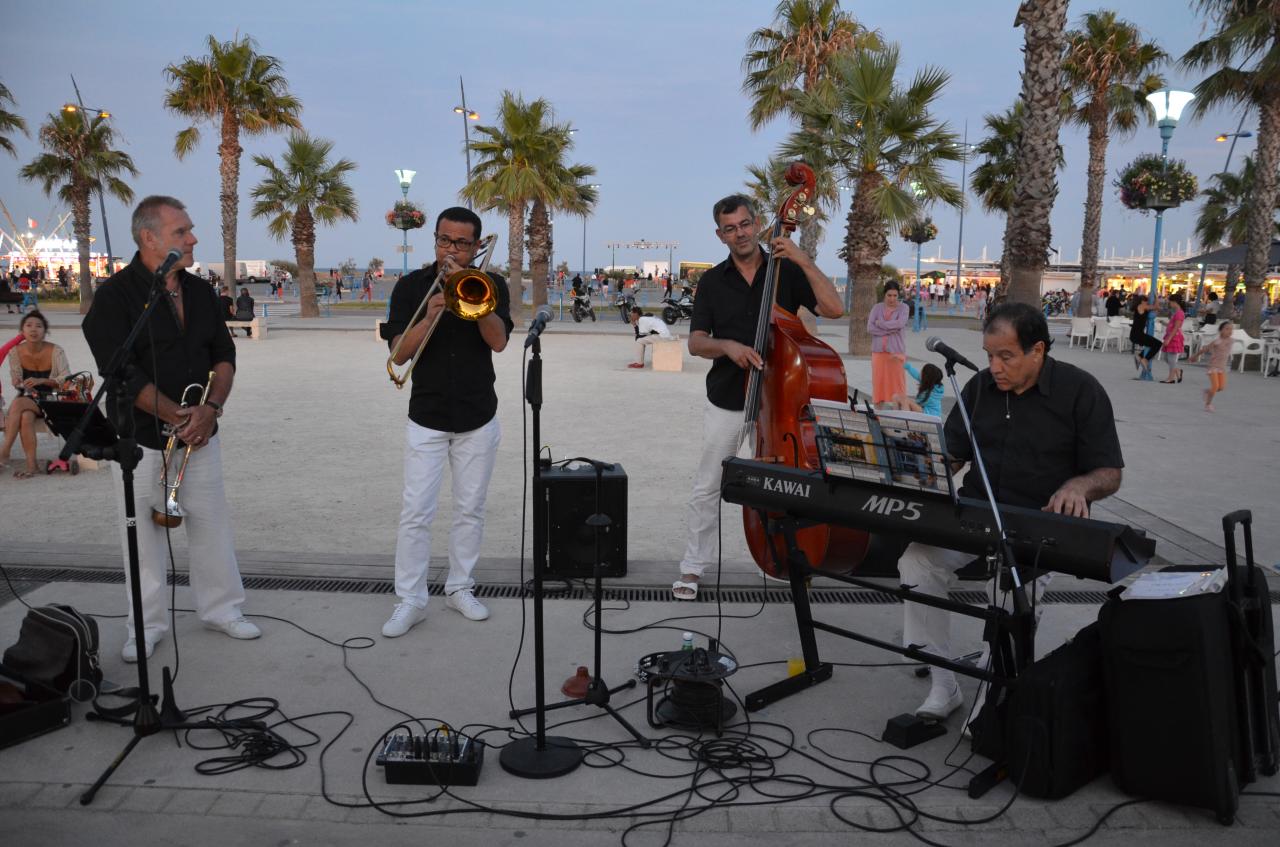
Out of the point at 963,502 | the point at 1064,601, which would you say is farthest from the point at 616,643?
the point at 1064,601

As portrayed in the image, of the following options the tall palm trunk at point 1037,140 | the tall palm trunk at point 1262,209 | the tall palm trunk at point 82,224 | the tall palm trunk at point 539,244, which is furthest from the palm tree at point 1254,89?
the tall palm trunk at point 82,224

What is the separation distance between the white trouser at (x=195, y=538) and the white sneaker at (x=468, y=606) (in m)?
0.96

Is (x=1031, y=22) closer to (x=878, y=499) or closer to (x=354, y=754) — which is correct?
(x=878, y=499)

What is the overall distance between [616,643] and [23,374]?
5.82 meters

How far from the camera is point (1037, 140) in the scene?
32.4 ft

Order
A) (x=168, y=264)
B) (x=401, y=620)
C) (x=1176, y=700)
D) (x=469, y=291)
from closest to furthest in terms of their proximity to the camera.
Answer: (x=1176, y=700) < (x=168, y=264) < (x=469, y=291) < (x=401, y=620)

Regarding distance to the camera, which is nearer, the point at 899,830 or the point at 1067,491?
the point at 899,830

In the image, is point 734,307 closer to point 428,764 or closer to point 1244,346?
point 428,764

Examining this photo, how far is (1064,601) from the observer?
474cm

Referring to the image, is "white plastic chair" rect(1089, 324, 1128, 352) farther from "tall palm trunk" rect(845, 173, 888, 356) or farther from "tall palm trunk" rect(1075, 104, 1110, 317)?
"tall palm trunk" rect(845, 173, 888, 356)

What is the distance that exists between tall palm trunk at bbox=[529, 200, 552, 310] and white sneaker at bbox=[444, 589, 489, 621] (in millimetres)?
23494

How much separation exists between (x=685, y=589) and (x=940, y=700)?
59.6 inches

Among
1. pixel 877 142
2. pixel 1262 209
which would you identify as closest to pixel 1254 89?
pixel 1262 209

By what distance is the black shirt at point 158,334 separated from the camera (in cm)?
363
